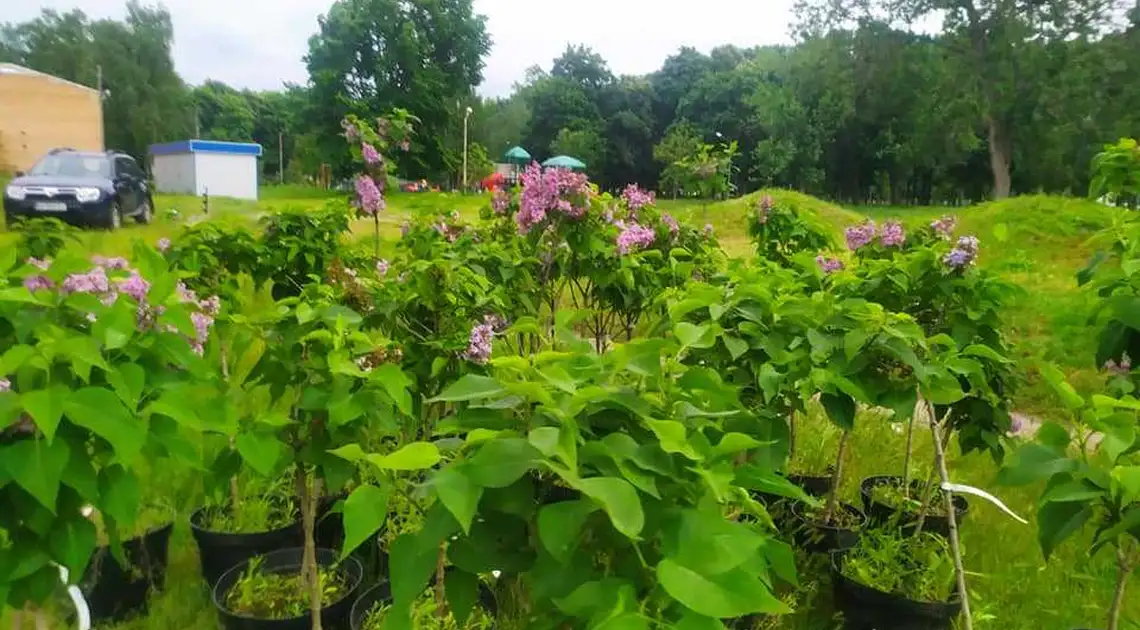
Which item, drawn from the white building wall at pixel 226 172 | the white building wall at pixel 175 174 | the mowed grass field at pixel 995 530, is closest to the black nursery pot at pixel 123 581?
the mowed grass field at pixel 995 530

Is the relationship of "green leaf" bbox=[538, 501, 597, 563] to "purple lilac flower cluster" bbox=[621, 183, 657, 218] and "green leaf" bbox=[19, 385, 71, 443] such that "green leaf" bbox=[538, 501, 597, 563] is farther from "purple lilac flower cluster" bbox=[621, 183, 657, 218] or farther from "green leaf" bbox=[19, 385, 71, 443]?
"purple lilac flower cluster" bbox=[621, 183, 657, 218]

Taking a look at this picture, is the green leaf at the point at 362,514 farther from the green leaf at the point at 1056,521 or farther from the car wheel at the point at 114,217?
the car wheel at the point at 114,217

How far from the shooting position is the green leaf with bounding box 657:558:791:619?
62cm

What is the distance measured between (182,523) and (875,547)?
6.87 ft

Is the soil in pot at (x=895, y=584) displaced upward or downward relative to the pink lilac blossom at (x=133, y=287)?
downward

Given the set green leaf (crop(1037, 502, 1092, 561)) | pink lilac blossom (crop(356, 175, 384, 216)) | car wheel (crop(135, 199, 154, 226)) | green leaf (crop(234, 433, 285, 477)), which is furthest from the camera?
car wheel (crop(135, 199, 154, 226))

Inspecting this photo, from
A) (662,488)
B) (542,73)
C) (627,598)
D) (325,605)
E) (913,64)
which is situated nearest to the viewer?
(627,598)

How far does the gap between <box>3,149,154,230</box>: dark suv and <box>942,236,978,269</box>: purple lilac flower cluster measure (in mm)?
6149

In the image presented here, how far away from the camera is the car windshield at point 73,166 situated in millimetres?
6316

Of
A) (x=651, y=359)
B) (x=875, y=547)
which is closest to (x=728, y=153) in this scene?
(x=875, y=547)

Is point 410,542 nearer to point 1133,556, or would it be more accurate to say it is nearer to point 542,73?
point 1133,556

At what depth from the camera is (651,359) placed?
2.75 ft

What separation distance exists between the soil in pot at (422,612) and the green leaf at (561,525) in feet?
3.82

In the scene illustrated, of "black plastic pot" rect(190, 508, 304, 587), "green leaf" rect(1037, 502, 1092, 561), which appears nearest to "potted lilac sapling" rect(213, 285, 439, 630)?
"black plastic pot" rect(190, 508, 304, 587)
